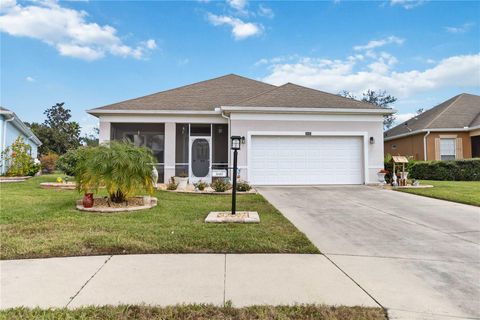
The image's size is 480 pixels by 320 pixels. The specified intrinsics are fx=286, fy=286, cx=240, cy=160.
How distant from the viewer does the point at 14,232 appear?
16.0 feet

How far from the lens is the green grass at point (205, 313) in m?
2.41

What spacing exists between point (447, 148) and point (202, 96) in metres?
16.0

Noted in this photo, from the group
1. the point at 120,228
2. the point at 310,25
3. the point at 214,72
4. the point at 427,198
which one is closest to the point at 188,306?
the point at 120,228

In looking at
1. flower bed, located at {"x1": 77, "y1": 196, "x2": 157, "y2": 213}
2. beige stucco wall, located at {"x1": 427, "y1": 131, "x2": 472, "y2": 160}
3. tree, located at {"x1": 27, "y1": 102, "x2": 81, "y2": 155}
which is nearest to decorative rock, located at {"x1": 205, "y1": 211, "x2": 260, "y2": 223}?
flower bed, located at {"x1": 77, "y1": 196, "x2": 157, "y2": 213}

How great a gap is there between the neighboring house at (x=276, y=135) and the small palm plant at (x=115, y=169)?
6018 mm

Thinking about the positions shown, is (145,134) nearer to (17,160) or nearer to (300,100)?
(17,160)

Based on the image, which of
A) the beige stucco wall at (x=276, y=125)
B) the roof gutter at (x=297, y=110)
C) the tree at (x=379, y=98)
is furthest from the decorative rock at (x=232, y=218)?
the tree at (x=379, y=98)

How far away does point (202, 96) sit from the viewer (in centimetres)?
1538

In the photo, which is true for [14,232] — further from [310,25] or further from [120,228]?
[310,25]

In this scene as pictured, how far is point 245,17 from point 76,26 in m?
8.05

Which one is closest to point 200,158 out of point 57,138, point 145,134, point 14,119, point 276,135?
point 145,134

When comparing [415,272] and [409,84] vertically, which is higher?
[409,84]

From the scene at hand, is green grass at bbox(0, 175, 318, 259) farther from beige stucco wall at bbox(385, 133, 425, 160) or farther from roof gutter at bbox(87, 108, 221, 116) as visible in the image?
beige stucco wall at bbox(385, 133, 425, 160)

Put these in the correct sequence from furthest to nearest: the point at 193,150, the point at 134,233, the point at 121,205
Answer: the point at 193,150
the point at 121,205
the point at 134,233
